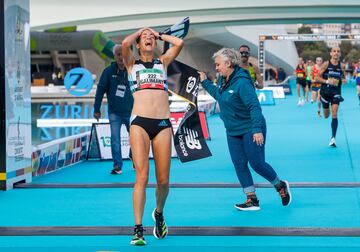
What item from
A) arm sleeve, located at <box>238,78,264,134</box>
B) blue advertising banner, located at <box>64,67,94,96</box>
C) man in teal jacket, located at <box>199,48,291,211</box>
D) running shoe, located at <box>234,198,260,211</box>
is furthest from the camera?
blue advertising banner, located at <box>64,67,94,96</box>

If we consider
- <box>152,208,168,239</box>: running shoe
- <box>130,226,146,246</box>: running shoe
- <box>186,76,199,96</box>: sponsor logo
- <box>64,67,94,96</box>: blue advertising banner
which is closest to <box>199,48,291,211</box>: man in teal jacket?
<box>186,76,199,96</box>: sponsor logo

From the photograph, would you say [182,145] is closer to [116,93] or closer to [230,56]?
[230,56]

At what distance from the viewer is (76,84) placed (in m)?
31.7

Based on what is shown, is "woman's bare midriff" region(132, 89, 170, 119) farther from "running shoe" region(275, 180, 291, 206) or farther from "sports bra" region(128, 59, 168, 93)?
"running shoe" region(275, 180, 291, 206)

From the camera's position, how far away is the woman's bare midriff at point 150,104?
6520 mm

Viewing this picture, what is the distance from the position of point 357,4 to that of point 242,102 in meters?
38.1

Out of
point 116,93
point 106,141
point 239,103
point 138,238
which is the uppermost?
point 116,93

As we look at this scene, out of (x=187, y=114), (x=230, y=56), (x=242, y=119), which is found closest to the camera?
(x=230, y=56)

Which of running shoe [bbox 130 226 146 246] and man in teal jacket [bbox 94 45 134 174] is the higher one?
man in teal jacket [bbox 94 45 134 174]

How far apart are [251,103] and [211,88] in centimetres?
63

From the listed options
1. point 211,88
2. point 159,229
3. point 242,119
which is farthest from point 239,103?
point 159,229

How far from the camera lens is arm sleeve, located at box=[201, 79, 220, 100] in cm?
805

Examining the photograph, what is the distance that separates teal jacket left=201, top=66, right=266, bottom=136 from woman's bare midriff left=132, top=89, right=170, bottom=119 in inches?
52.8

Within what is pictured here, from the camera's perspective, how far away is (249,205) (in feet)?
26.3
